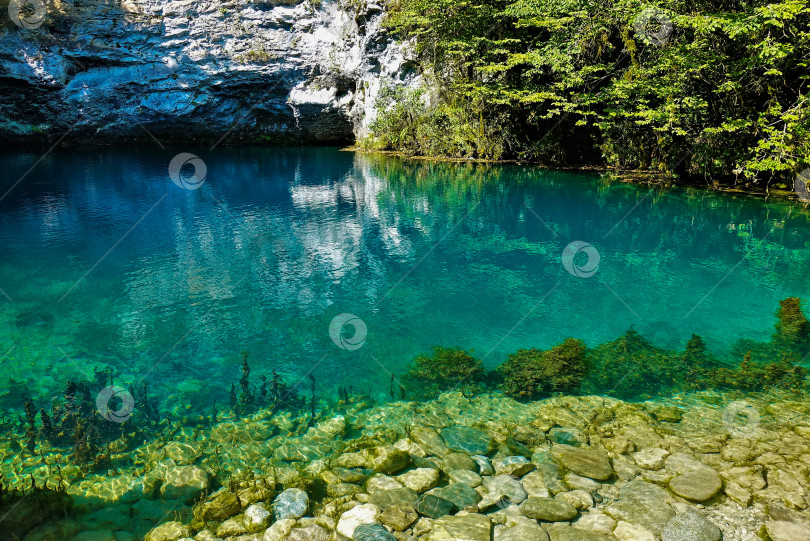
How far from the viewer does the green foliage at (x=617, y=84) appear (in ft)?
56.9

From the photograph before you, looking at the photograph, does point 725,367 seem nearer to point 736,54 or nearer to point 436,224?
point 436,224

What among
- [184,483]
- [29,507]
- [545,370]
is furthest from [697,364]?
[29,507]

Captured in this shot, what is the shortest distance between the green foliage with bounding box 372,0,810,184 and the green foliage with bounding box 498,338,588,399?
13673 millimetres

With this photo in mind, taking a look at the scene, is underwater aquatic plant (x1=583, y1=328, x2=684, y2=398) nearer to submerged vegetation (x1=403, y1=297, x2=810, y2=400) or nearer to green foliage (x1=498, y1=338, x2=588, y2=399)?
submerged vegetation (x1=403, y1=297, x2=810, y2=400)

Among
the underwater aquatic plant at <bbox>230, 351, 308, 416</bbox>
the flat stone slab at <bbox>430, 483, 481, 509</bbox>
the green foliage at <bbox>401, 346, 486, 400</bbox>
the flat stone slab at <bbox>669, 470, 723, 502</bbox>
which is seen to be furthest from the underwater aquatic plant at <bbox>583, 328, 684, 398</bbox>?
the underwater aquatic plant at <bbox>230, 351, 308, 416</bbox>

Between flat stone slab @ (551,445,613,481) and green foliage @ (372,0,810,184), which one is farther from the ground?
green foliage @ (372,0,810,184)

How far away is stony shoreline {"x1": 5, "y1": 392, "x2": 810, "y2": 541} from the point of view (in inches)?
179

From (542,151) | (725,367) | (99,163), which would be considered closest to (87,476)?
(725,367)

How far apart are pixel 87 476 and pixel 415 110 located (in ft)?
101

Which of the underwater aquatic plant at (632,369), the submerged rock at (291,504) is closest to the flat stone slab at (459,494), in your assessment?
the submerged rock at (291,504)

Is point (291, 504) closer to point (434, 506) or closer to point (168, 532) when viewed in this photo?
point (168, 532)

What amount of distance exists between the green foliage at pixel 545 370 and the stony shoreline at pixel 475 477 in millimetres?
378

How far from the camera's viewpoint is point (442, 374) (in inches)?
300

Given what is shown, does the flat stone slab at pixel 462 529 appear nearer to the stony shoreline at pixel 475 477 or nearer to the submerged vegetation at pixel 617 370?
the stony shoreline at pixel 475 477
